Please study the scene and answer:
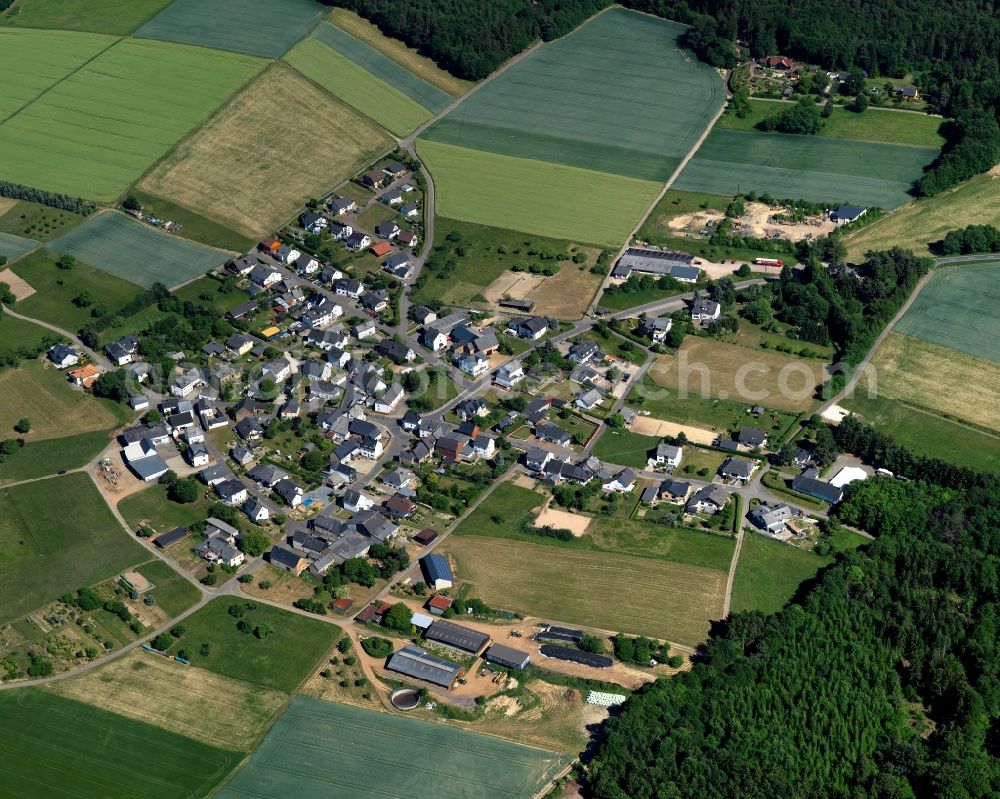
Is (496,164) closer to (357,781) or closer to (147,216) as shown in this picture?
(147,216)

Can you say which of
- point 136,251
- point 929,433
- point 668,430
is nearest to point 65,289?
point 136,251

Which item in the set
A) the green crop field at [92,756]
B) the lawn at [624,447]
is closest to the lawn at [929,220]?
the lawn at [624,447]

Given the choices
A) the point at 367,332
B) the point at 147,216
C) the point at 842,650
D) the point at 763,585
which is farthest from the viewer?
the point at 147,216

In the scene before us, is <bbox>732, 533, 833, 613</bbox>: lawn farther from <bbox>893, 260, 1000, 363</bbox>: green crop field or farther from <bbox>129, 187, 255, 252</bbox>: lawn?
<bbox>129, 187, 255, 252</bbox>: lawn

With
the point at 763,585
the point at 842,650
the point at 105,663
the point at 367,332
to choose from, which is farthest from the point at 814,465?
the point at 105,663

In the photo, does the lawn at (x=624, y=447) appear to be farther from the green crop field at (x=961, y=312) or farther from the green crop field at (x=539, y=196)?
the green crop field at (x=539, y=196)

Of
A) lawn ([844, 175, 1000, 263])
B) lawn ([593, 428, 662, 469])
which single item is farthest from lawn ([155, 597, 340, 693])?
lawn ([844, 175, 1000, 263])
